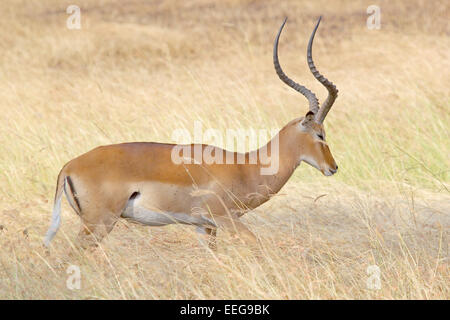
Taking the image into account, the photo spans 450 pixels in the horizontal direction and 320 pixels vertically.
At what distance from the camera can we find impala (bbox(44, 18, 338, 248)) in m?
5.79

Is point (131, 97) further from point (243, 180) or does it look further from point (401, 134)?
point (243, 180)

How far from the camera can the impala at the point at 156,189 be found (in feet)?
19.0

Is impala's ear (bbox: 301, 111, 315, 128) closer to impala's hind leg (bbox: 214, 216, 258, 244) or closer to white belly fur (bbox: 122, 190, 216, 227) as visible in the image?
impala's hind leg (bbox: 214, 216, 258, 244)

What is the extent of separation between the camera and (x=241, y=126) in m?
10.0

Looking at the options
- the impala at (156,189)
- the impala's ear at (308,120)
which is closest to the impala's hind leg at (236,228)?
the impala at (156,189)

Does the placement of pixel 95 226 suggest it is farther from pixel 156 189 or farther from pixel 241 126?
pixel 241 126

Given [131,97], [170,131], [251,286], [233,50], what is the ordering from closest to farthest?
[251,286] → [170,131] → [131,97] → [233,50]

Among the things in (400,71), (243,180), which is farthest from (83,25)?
(243,180)

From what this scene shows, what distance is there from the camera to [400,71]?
1553 cm

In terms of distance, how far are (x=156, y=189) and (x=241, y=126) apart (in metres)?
4.27

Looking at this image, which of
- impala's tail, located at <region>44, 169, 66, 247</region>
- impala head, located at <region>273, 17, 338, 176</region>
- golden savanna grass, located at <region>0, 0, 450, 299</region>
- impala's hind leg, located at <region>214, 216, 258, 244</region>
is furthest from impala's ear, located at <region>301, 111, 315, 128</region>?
impala's tail, located at <region>44, 169, 66, 247</region>

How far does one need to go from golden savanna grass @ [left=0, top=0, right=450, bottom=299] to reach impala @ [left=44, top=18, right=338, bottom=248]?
195 mm

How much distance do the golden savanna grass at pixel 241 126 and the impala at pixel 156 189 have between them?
0.64ft
